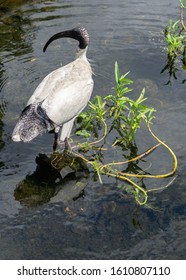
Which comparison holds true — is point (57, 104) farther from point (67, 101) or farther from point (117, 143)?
point (117, 143)

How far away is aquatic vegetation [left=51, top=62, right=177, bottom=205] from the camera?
7.23 m

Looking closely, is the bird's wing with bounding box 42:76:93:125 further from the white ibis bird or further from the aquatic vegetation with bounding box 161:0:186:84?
the aquatic vegetation with bounding box 161:0:186:84

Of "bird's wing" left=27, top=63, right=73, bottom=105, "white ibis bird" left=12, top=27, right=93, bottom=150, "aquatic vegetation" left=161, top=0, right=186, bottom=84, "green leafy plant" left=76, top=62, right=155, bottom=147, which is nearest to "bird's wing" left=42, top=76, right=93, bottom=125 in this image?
"white ibis bird" left=12, top=27, right=93, bottom=150

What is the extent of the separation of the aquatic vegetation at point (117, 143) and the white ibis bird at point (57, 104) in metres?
0.28

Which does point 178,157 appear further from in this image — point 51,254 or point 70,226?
point 51,254

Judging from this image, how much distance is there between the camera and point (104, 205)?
268 inches

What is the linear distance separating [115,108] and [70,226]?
2.59m

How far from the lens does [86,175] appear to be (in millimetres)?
7395

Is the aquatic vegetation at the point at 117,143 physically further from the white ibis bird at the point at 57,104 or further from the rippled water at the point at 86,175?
the white ibis bird at the point at 57,104

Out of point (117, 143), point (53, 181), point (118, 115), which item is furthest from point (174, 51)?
point (53, 181)

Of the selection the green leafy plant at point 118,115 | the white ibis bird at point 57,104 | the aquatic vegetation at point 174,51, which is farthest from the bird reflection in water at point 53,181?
the aquatic vegetation at point 174,51

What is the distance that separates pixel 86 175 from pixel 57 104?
1154mm

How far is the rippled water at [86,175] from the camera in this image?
6.30 metres

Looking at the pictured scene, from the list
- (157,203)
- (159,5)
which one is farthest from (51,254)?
(159,5)
